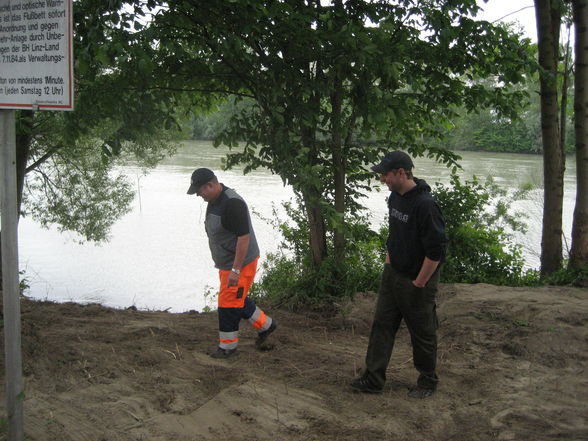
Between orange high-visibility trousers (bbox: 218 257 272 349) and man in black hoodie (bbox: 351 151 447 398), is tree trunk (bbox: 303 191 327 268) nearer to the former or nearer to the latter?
orange high-visibility trousers (bbox: 218 257 272 349)

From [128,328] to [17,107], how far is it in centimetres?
388

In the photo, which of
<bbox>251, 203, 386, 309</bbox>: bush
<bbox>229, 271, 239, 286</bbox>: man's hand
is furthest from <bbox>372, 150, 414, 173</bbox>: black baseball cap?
<bbox>251, 203, 386, 309</bbox>: bush

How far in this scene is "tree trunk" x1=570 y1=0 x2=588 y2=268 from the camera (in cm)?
848

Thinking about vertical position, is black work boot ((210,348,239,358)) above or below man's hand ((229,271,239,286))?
below

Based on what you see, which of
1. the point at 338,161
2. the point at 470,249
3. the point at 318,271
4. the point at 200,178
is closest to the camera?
the point at 200,178

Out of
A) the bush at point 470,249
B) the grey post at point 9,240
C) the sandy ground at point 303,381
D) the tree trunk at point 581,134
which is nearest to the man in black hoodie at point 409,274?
the sandy ground at point 303,381

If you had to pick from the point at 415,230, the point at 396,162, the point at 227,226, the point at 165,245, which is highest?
the point at 396,162

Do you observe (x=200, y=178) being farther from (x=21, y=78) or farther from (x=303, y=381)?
(x=21, y=78)

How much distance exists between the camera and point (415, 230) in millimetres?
4172

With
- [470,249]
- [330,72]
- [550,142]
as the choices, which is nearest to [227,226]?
[330,72]

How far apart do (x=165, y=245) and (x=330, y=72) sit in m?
12.9

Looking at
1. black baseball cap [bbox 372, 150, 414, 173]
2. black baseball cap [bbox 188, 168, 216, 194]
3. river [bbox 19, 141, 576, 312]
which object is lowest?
river [bbox 19, 141, 576, 312]

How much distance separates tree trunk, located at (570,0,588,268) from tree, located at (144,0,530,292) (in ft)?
4.42

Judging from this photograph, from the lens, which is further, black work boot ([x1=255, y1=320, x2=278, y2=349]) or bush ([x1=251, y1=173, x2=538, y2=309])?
bush ([x1=251, y1=173, x2=538, y2=309])
